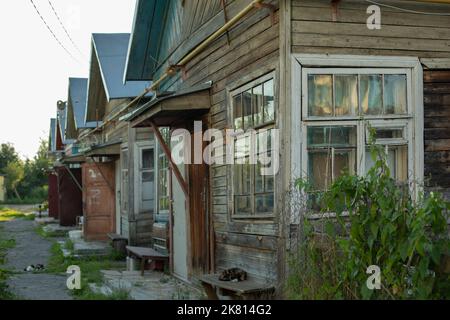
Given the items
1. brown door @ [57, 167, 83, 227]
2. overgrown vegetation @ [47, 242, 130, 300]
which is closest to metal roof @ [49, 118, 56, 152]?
brown door @ [57, 167, 83, 227]

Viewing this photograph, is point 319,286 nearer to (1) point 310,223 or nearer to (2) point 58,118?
(1) point 310,223

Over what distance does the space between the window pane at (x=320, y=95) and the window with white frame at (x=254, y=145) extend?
1.37 feet

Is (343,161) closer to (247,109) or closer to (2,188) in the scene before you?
(247,109)

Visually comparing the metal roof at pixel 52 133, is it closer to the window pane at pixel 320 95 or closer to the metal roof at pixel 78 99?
the metal roof at pixel 78 99

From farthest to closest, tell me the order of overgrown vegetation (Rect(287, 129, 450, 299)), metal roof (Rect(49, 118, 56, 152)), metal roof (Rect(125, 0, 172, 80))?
metal roof (Rect(49, 118, 56, 152))
metal roof (Rect(125, 0, 172, 80))
overgrown vegetation (Rect(287, 129, 450, 299))

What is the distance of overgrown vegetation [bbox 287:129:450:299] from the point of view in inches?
212

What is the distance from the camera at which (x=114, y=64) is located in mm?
19438

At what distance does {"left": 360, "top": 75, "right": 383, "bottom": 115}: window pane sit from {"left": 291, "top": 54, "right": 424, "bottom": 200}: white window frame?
8cm

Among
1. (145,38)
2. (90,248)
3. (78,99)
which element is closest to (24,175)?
(78,99)

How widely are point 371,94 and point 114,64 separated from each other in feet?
42.2

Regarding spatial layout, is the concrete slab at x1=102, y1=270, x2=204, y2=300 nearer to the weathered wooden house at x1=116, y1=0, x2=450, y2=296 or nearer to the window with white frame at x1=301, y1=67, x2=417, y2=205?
the weathered wooden house at x1=116, y1=0, x2=450, y2=296

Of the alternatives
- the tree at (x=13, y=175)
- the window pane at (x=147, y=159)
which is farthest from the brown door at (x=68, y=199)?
the tree at (x=13, y=175)

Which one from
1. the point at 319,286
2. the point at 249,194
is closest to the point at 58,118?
the point at 249,194

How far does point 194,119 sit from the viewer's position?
10.7 m
